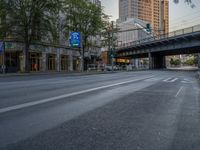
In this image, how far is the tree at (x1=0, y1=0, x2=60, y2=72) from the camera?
39.8m

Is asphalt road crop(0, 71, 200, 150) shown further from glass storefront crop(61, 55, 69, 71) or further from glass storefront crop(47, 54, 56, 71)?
glass storefront crop(61, 55, 69, 71)

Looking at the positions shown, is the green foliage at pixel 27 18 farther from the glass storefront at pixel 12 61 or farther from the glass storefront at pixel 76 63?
the glass storefront at pixel 76 63

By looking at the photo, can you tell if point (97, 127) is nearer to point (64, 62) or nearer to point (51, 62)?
point (51, 62)

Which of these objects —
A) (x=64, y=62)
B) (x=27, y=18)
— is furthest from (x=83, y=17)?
(x=27, y=18)

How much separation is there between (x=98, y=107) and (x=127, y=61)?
117 meters

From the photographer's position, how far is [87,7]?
54.1 metres

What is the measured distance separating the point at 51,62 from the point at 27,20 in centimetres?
1621

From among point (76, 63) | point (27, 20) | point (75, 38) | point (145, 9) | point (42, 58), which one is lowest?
point (76, 63)

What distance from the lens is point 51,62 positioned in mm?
56281

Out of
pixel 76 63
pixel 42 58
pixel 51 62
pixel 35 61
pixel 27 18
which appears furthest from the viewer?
pixel 76 63

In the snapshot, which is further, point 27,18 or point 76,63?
point 76,63

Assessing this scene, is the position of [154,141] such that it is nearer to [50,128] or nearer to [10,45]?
[50,128]

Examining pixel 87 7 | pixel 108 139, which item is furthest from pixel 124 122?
pixel 87 7

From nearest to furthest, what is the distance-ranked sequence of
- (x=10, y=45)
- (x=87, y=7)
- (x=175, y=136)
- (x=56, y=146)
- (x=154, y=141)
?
1. (x=56, y=146)
2. (x=154, y=141)
3. (x=175, y=136)
4. (x=10, y=45)
5. (x=87, y=7)
